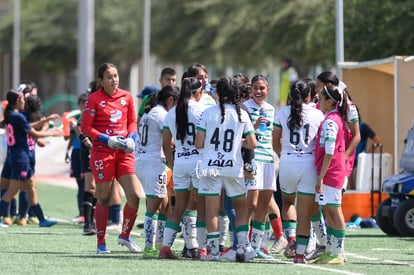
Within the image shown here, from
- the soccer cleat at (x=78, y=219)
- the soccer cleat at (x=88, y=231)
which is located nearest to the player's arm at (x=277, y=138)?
the soccer cleat at (x=88, y=231)

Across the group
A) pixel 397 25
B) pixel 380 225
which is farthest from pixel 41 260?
pixel 397 25

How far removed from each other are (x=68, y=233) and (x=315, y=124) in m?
5.02

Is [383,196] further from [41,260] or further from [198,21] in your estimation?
[198,21]

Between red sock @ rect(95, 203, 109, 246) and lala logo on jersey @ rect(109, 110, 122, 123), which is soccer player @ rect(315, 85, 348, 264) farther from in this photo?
red sock @ rect(95, 203, 109, 246)

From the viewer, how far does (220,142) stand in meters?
11.5

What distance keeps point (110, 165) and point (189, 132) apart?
3.51 feet

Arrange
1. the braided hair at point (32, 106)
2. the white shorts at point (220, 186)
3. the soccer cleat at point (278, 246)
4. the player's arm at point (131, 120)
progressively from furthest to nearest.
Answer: the braided hair at point (32, 106)
the soccer cleat at point (278, 246)
the player's arm at point (131, 120)
the white shorts at point (220, 186)

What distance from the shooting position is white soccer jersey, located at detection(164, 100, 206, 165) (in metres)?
11.7

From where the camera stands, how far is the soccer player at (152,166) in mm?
12117

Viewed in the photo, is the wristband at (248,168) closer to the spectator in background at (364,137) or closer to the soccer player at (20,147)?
the soccer player at (20,147)

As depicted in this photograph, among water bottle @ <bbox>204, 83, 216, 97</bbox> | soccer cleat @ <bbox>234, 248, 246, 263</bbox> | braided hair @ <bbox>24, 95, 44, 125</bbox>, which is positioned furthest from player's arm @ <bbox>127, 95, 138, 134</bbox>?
braided hair @ <bbox>24, 95, 44, 125</bbox>

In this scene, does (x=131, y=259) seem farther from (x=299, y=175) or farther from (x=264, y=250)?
(x=299, y=175)

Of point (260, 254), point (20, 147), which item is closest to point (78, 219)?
point (20, 147)

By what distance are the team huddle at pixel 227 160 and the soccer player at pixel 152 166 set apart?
10mm
